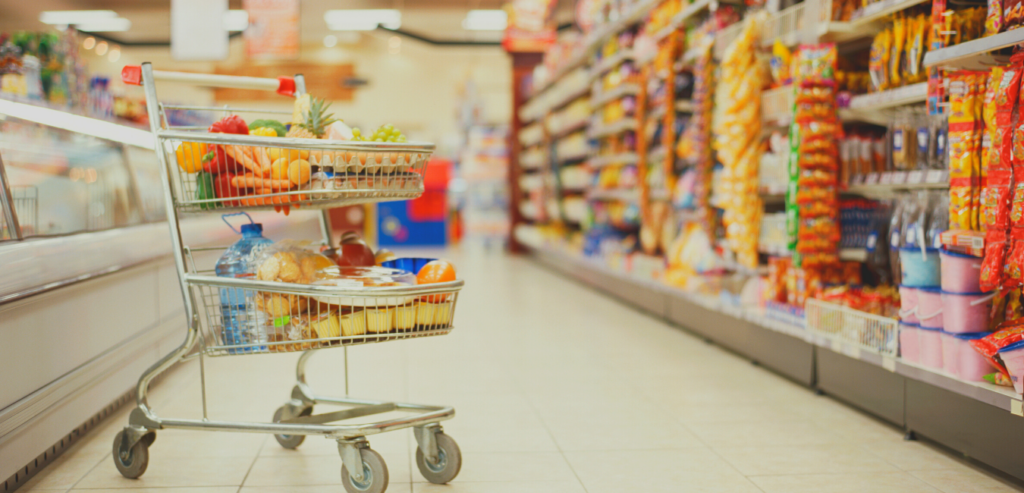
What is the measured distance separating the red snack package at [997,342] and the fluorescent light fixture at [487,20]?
11.0 m

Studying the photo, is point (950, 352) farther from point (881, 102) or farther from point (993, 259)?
point (881, 102)

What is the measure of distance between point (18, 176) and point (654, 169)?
13.5 ft

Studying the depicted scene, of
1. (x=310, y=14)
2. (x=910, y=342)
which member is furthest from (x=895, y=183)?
(x=310, y=14)

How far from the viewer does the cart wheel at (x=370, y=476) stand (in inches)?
81.7

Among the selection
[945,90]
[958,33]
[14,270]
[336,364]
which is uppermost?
[958,33]

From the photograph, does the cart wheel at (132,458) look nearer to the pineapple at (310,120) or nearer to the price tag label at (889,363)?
the pineapple at (310,120)

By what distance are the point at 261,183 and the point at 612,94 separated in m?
4.86

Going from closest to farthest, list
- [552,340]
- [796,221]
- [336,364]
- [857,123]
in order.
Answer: [796,221], [857,123], [336,364], [552,340]

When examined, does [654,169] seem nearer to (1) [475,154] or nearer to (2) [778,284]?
(2) [778,284]

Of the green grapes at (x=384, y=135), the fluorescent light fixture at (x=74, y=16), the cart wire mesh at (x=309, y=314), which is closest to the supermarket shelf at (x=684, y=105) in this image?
the green grapes at (x=384, y=135)

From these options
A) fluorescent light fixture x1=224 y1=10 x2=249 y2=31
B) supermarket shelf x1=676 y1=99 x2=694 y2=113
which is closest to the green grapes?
supermarket shelf x1=676 y1=99 x2=694 y2=113

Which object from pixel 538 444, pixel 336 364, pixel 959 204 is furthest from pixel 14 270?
pixel 959 204

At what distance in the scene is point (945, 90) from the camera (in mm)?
2557

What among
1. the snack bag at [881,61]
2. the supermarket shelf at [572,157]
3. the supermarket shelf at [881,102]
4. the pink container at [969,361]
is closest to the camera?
the pink container at [969,361]
